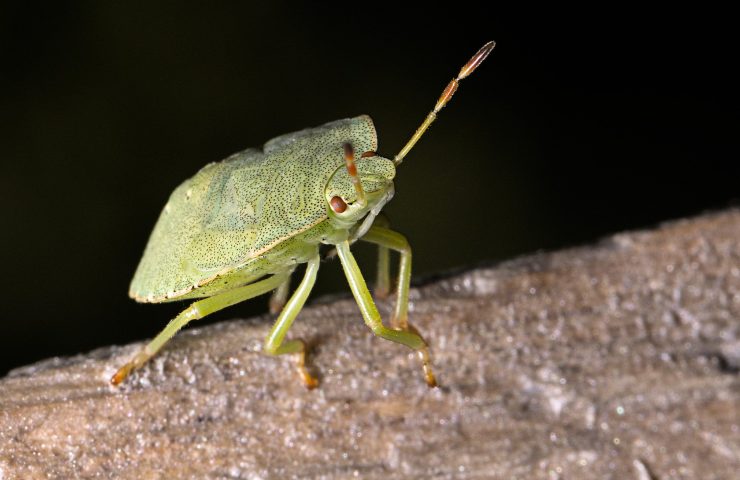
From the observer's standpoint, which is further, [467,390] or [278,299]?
[278,299]

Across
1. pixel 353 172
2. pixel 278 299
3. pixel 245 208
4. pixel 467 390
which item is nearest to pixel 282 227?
pixel 245 208

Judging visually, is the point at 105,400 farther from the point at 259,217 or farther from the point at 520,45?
the point at 520,45

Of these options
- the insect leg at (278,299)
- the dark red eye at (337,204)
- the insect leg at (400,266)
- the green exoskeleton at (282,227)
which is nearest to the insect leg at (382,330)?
the green exoskeleton at (282,227)

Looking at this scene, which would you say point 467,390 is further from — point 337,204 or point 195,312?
point 195,312

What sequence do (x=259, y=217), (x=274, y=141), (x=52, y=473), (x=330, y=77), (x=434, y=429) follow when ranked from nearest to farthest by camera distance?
(x=52, y=473) → (x=434, y=429) → (x=259, y=217) → (x=274, y=141) → (x=330, y=77)

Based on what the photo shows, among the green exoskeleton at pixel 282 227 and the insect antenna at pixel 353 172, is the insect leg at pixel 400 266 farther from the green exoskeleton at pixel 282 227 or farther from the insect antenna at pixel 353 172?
the insect antenna at pixel 353 172

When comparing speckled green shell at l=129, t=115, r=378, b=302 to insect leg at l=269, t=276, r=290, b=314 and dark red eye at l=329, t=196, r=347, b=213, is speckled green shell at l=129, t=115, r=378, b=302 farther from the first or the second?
insect leg at l=269, t=276, r=290, b=314

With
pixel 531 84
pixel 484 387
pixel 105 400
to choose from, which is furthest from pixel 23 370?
pixel 531 84
